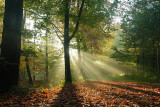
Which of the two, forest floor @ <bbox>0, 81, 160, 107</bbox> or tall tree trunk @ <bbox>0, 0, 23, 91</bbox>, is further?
tall tree trunk @ <bbox>0, 0, 23, 91</bbox>

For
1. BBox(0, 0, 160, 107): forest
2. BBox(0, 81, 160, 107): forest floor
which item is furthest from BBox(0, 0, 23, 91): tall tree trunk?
BBox(0, 81, 160, 107): forest floor

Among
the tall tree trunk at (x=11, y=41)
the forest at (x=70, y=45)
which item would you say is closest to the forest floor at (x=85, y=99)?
the forest at (x=70, y=45)

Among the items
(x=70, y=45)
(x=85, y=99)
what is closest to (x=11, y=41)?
(x=85, y=99)

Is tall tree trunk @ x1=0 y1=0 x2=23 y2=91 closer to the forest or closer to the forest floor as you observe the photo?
the forest

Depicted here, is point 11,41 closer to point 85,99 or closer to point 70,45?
point 85,99

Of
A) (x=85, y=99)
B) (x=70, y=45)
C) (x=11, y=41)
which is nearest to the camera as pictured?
(x=85, y=99)

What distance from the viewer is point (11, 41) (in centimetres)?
533

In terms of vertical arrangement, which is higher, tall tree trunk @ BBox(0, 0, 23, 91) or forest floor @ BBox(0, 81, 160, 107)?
tall tree trunk @ BBox(0, 0, 23, 91)

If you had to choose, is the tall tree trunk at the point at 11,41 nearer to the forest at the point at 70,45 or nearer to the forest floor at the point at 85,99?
the forest at the point at 70,45

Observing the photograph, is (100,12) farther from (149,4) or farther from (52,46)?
(52,46)

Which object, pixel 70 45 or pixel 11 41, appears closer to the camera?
pixel 11 41

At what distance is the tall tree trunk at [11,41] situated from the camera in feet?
16.9

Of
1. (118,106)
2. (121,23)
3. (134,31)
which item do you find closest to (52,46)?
(121,23)

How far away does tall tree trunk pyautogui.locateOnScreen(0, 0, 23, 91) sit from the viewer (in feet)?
16.9
